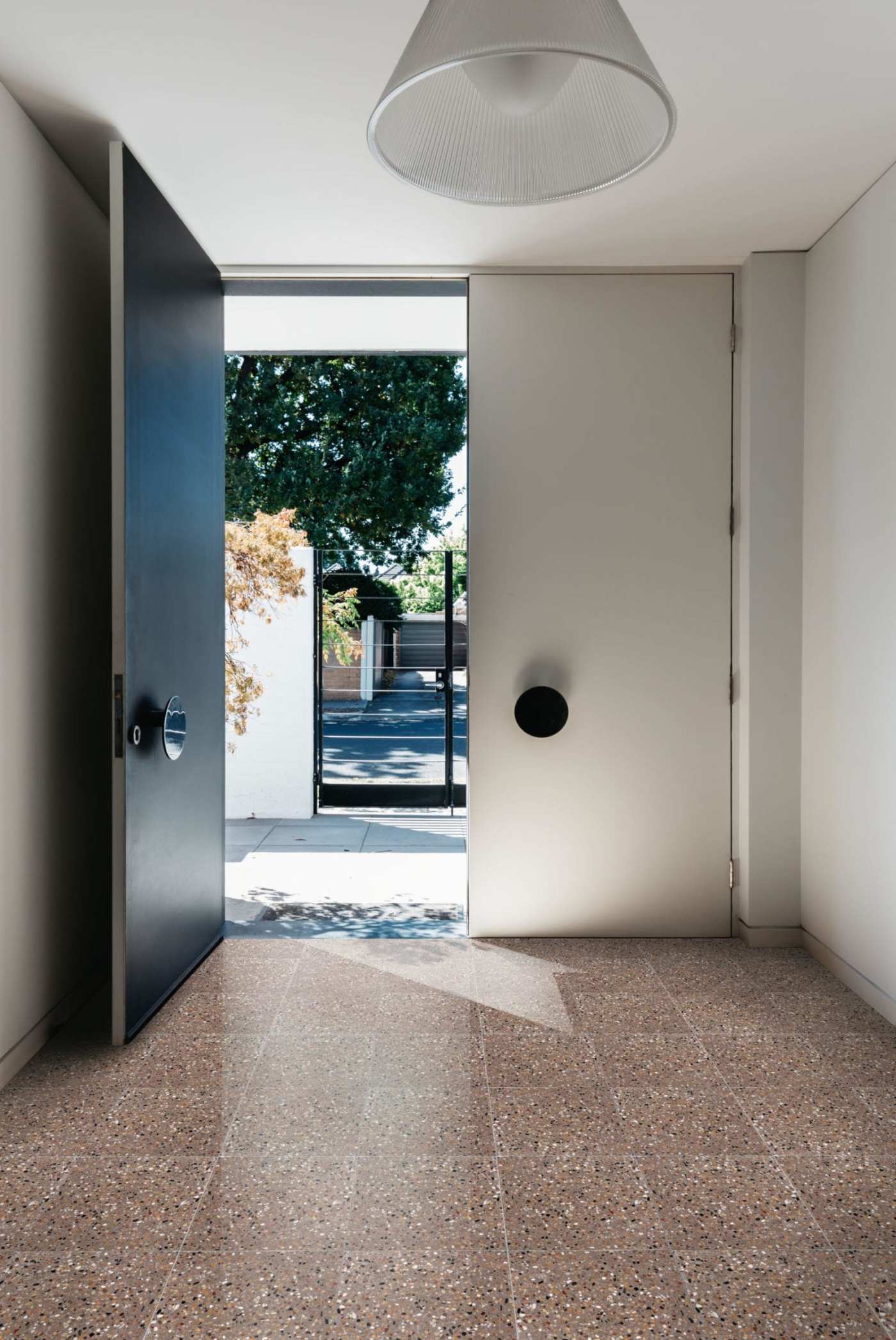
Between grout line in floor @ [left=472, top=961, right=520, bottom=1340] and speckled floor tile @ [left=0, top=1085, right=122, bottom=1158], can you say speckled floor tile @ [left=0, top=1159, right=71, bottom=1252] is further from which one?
grout line in floor @ [left=472, top=961, right=520, bottom=1340]

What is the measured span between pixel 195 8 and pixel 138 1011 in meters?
2.52

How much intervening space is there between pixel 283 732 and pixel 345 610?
3.65 ft

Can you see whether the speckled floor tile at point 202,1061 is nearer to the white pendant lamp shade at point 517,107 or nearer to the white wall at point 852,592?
the white wall at point 852,592

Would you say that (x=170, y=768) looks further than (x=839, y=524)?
No

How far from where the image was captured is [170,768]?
2887 mm

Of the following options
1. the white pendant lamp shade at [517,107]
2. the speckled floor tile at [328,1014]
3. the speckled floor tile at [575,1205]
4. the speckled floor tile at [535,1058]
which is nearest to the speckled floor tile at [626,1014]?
the speckled floor tile at [535,1058]

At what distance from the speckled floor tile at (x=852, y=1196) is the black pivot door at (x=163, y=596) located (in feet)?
5.76

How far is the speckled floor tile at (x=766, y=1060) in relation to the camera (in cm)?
240

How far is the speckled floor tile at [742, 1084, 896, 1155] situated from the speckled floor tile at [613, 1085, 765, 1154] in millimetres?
51

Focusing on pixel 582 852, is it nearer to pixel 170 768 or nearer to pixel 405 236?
pixel 170 768

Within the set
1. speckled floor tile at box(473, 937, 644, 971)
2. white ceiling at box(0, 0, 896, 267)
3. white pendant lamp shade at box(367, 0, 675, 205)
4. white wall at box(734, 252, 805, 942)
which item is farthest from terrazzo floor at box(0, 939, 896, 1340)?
white ceiling at box(0, 0, 896, 267)

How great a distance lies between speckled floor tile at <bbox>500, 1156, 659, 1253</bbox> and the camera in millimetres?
1747

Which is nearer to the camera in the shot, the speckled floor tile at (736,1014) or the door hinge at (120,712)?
the door hinge at (120,712)

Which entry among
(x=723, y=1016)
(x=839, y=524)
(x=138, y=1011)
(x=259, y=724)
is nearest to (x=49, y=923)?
(x=138, y=1011)
